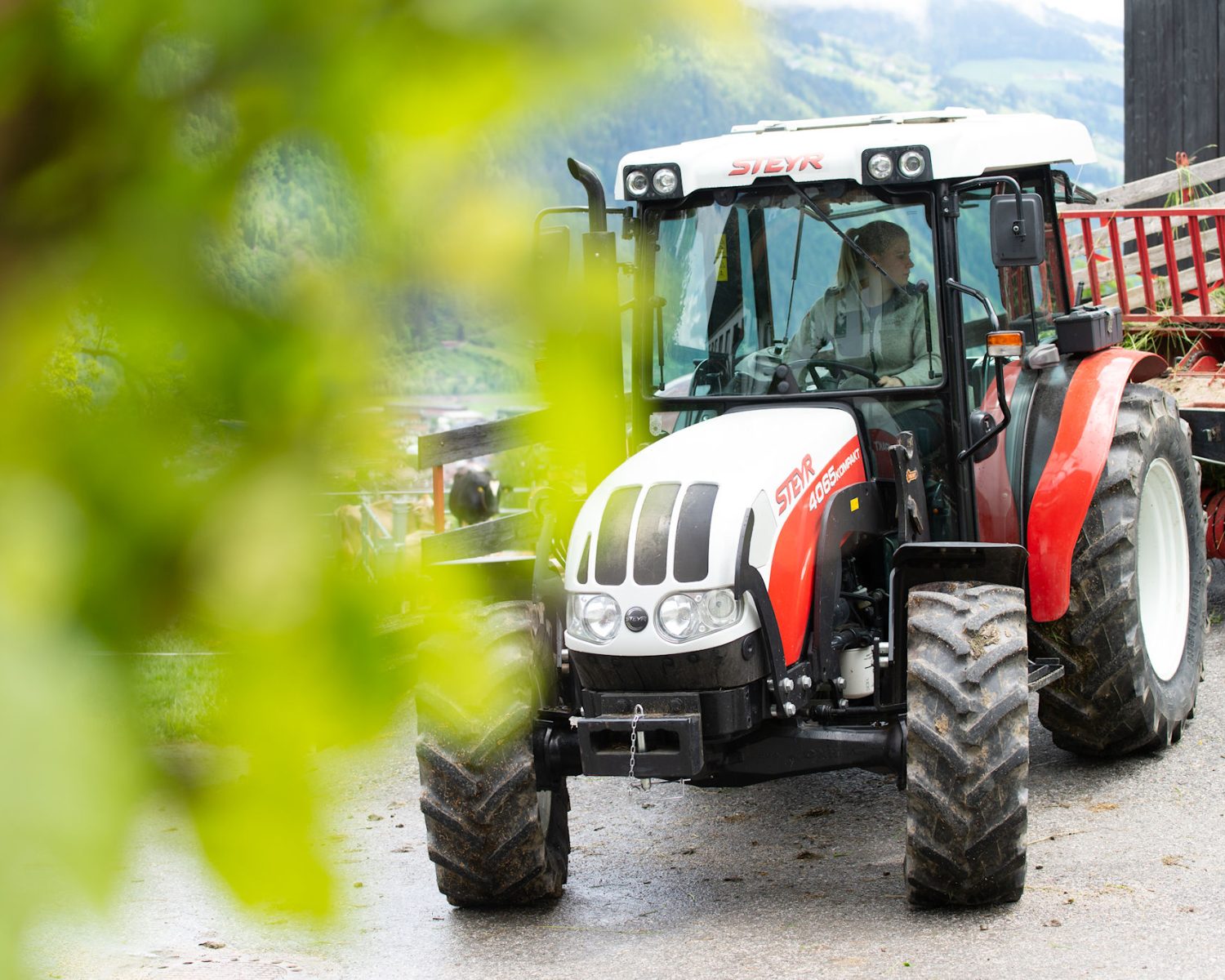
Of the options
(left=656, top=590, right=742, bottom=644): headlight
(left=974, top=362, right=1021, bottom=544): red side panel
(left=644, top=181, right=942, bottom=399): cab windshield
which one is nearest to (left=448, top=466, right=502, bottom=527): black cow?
(left=644, top=181, right=942, bottom=399): cab windshield

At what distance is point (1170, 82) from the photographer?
41.6 ft

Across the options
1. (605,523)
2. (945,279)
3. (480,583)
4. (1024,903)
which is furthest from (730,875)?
(480,583)

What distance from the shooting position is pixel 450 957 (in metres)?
4.38

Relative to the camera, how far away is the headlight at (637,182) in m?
5.05

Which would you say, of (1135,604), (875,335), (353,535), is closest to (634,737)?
(875,335)

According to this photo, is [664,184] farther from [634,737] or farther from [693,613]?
[634,737]

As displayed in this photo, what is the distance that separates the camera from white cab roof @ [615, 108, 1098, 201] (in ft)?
15.8

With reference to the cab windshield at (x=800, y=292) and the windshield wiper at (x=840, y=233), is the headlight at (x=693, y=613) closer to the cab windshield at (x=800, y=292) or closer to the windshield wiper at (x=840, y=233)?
the cab windshield at (x=800, y=292)

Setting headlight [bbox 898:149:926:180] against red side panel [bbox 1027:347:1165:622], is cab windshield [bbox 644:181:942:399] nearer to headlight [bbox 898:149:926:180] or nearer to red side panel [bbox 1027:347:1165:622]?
headlight [bbox 898:149:926:180]

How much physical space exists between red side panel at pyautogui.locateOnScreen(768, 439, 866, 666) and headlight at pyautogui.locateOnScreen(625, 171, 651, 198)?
3.72ft

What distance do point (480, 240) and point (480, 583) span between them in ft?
0.62

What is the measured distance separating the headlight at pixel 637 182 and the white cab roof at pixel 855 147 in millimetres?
29

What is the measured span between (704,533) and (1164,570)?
2750 mm

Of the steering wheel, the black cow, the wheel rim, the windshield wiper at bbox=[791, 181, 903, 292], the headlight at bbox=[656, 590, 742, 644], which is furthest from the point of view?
the black cow
